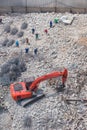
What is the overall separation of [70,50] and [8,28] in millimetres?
7553

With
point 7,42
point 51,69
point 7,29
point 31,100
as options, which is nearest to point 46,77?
point 31,100

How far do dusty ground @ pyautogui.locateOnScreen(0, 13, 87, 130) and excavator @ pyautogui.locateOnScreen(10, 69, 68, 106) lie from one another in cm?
55

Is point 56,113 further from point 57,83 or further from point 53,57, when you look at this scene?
point 53,57

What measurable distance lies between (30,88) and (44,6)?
1462cm

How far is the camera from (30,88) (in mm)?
24000

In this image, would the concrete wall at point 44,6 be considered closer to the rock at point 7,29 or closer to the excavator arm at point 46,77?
the rock at point 7,29

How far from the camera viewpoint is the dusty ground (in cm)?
2239

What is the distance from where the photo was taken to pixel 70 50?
28.0 metres

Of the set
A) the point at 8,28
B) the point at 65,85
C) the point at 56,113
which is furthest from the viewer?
the point at 8,28

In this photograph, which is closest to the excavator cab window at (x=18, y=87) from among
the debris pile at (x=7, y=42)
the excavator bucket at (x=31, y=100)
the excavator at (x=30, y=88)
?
the excavator at (x=30, y=88)

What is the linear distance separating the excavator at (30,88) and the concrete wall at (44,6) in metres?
12.9

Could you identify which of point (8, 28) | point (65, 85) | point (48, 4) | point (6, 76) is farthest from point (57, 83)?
point (48, 4)

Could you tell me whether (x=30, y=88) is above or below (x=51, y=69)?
below

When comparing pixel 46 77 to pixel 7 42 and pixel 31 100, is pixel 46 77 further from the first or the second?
pixel 7 42
